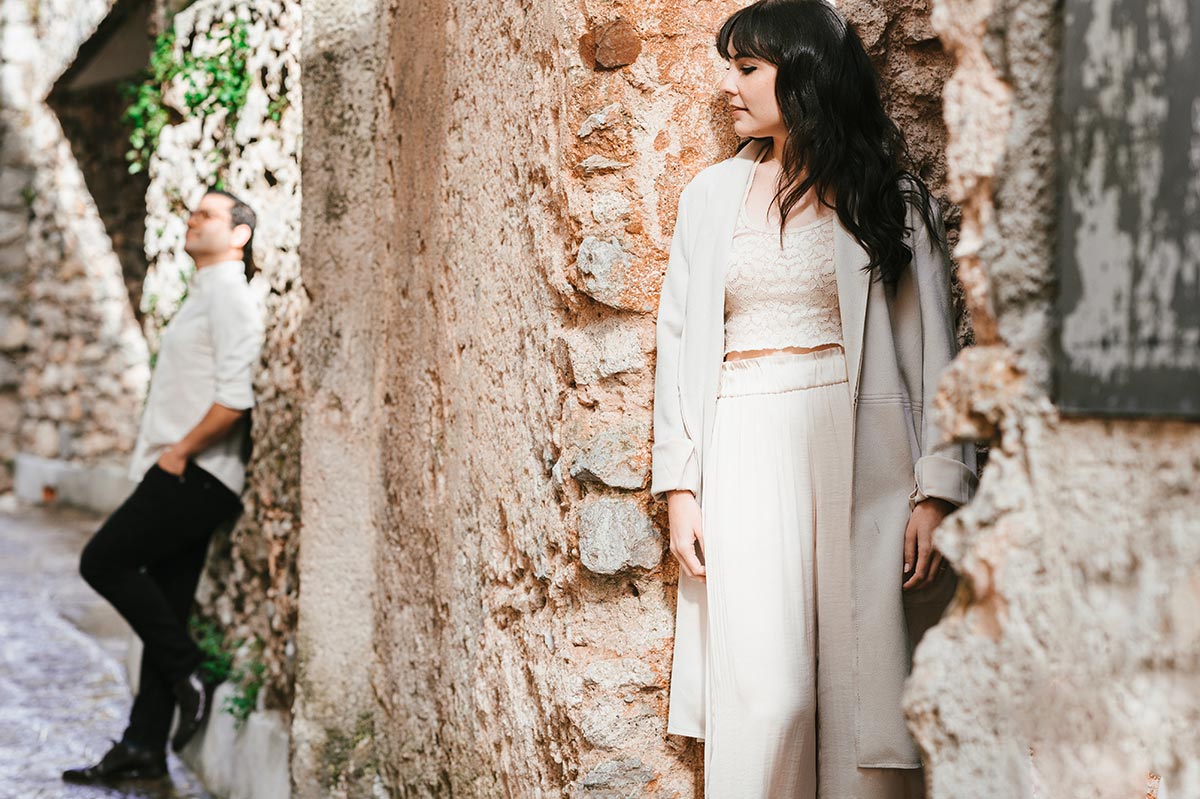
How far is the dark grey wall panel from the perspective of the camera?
3.18ft

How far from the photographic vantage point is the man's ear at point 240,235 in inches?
151

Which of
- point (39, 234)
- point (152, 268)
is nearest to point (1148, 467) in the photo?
point (152, 268)

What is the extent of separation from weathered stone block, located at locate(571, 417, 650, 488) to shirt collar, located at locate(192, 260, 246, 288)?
6.67 ft

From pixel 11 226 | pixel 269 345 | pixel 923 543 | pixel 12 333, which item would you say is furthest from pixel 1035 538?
pixel 11 226

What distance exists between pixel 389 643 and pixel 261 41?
204cm

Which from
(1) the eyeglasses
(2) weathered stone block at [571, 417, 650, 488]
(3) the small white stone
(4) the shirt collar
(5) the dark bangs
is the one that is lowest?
(2) weathered stone block at [571, 417, 650, 488]

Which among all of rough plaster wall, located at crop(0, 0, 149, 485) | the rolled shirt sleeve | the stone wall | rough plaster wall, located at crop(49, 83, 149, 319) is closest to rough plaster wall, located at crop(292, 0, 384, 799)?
the stone wall

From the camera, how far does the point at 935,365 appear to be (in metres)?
1.99

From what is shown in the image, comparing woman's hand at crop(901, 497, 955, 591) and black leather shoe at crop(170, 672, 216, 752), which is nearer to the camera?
woman's hand at crop(901, 497, 955, 591)

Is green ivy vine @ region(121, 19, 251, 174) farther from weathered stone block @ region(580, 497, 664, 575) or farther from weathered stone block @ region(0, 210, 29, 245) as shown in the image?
weathered stone block @ region(0, 210, 29, 245)

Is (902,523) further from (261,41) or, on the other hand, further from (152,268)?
(152,268)

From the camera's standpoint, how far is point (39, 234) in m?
9.73

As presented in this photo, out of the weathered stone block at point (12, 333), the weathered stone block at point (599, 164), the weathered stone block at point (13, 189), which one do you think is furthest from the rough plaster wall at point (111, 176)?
the weathered stone block at point (599, 164)

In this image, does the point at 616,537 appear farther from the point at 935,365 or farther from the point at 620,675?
the point at 935,365
